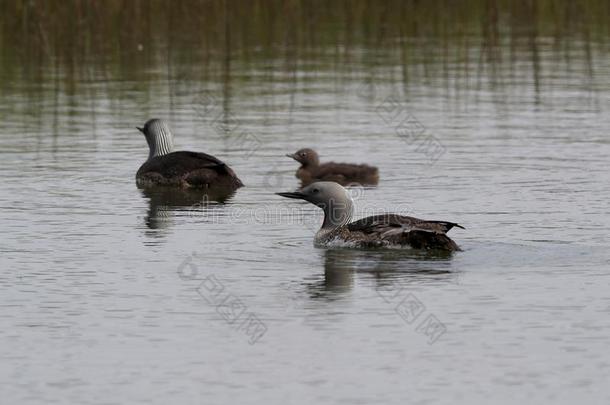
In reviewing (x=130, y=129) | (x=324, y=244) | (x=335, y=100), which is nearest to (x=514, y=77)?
(x=335, y=100)

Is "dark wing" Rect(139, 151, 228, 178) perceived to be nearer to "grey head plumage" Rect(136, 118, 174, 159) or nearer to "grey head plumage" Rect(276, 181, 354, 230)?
"grey head plumage" Rect(136, 118, 174, 159)

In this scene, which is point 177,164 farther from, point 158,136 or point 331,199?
point 331,199

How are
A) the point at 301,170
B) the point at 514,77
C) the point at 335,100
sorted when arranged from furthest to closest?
the point at 514,77
the point at 335,100
the point at 301,170

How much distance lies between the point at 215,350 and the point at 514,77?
51.5 feet

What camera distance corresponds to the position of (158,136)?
19.0 meters

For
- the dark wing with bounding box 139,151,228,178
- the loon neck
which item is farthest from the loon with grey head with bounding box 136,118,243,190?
the loon neck

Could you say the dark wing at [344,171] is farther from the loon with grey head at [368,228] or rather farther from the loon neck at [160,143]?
the loon with grey head at [368,228]

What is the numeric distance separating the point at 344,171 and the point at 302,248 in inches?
166

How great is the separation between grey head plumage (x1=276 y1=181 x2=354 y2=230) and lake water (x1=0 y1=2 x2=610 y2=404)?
35 cm

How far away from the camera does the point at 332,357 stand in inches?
372

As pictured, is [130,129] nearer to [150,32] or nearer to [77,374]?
[150,32]

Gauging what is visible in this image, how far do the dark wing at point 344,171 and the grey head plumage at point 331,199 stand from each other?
3.05m

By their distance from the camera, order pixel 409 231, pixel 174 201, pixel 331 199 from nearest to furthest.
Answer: pixel 409 231, pixel 331 199, pixel 174 201

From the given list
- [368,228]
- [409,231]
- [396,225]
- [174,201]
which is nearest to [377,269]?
[409,231]
